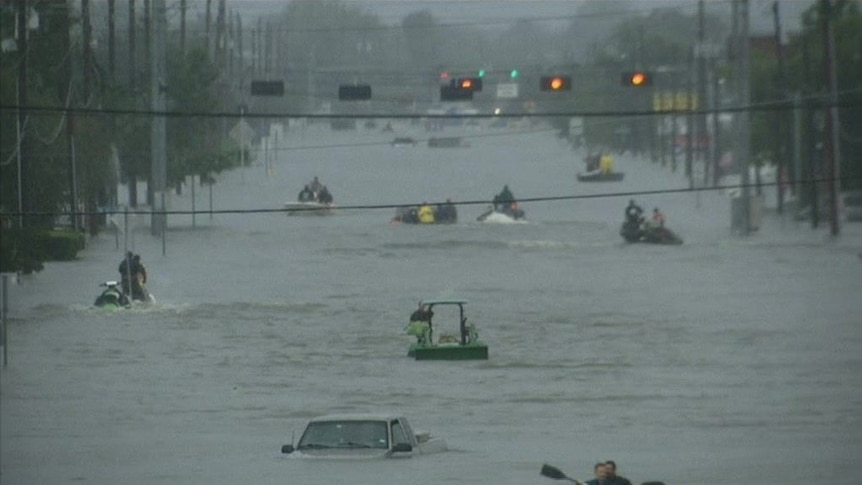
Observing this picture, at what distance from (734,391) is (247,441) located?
1091cm

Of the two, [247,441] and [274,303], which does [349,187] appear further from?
[247,441]

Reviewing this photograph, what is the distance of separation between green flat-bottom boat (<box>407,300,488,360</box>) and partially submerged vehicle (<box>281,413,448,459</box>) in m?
16.3

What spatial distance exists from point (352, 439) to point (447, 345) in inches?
714

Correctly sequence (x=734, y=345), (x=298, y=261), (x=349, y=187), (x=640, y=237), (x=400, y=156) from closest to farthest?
(x=734, y=345), (x=298, y=261), (x=640, y=237), (x=349, y=187), (x=400, y=156)

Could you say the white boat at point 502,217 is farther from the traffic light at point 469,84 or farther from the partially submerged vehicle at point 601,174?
the traffic light at point 469,84

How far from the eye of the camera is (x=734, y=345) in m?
54.1

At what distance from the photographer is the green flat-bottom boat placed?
162 feet

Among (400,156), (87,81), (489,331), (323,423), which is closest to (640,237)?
(87,81)

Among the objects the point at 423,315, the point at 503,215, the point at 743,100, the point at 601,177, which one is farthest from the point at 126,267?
the point at 601,177

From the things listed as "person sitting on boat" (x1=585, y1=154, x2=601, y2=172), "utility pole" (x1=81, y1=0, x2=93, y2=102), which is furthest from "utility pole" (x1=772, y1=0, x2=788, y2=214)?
"person sitting on boat" (x1=585, y1=154, x2=601, y2=172)

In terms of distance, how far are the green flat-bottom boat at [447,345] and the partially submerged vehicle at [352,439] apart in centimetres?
1629

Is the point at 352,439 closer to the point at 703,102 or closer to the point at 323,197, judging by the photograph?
the point at 323,197

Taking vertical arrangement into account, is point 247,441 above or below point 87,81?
below

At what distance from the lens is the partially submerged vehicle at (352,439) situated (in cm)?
3150
